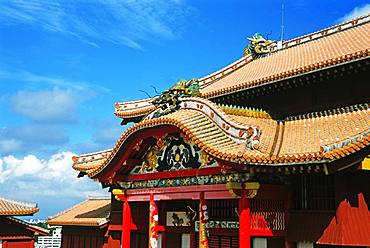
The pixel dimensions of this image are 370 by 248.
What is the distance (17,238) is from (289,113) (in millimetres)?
17008

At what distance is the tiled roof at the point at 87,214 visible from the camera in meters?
25.4

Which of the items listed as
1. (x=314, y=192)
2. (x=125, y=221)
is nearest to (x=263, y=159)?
(x=314, y=192)

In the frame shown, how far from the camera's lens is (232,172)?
596 inches

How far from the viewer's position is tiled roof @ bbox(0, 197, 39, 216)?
26.5 meters

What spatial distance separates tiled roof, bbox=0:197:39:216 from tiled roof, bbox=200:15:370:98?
471 inches

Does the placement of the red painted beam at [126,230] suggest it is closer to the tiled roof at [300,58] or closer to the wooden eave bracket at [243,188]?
the tiled roof at [300,58]

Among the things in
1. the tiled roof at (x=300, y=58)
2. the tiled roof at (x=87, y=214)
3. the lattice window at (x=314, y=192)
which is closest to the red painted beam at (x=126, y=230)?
the tiled roof at (x=87, y=214)

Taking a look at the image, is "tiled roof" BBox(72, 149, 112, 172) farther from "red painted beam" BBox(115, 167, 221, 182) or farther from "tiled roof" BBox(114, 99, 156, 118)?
"red painted beam" BBox(115, 167, 221, 182)

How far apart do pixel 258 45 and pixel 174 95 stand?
931 centimetres

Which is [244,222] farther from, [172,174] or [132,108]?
[132,108]

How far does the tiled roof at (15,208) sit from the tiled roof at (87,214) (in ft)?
3.77

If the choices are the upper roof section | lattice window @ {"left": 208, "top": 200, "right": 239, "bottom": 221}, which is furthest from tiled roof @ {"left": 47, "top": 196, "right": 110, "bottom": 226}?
lattice window @ {"left": 208, "top": 200, "right": 239, "bottom": 221}

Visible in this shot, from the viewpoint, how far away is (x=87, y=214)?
2750 centimetres

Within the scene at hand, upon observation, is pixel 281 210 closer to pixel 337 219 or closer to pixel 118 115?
pixel 337 219
